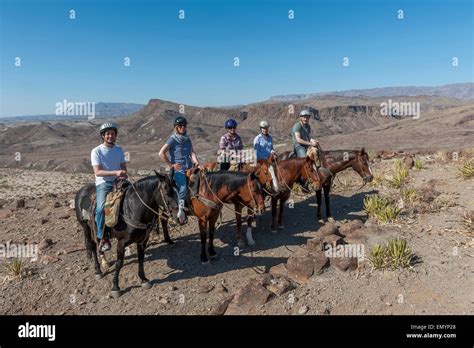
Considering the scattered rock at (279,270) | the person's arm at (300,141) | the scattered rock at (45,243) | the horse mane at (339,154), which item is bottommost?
the scattered rock at (279,270)

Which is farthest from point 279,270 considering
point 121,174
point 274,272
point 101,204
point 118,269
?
point 101,204

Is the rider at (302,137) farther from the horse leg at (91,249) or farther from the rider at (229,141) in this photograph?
the horse leg at (91,249)

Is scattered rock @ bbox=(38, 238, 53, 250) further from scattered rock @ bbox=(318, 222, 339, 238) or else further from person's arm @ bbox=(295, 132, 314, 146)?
person's arm @ bbox=(295, 132, 314, 146)

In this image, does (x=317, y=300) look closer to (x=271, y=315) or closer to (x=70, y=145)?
(x=271, y=315)

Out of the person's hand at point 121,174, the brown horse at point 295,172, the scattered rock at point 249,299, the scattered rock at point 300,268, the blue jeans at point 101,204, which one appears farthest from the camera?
the brown horse at point 295,172

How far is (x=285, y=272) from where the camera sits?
711cm

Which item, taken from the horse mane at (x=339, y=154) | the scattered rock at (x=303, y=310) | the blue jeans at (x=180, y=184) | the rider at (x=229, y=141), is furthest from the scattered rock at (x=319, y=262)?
the horse mane at (x=339, y=154)

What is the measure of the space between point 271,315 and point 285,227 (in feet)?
14.4

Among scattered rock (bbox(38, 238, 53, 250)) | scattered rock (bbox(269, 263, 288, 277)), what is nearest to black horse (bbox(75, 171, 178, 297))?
scattered rock (bbox(269, 263, 288, 277))

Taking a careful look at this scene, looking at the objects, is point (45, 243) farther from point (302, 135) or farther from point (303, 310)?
point (302, 135)

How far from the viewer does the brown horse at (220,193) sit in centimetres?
741

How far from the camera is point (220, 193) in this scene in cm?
763

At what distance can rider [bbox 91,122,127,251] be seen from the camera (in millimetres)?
6418
